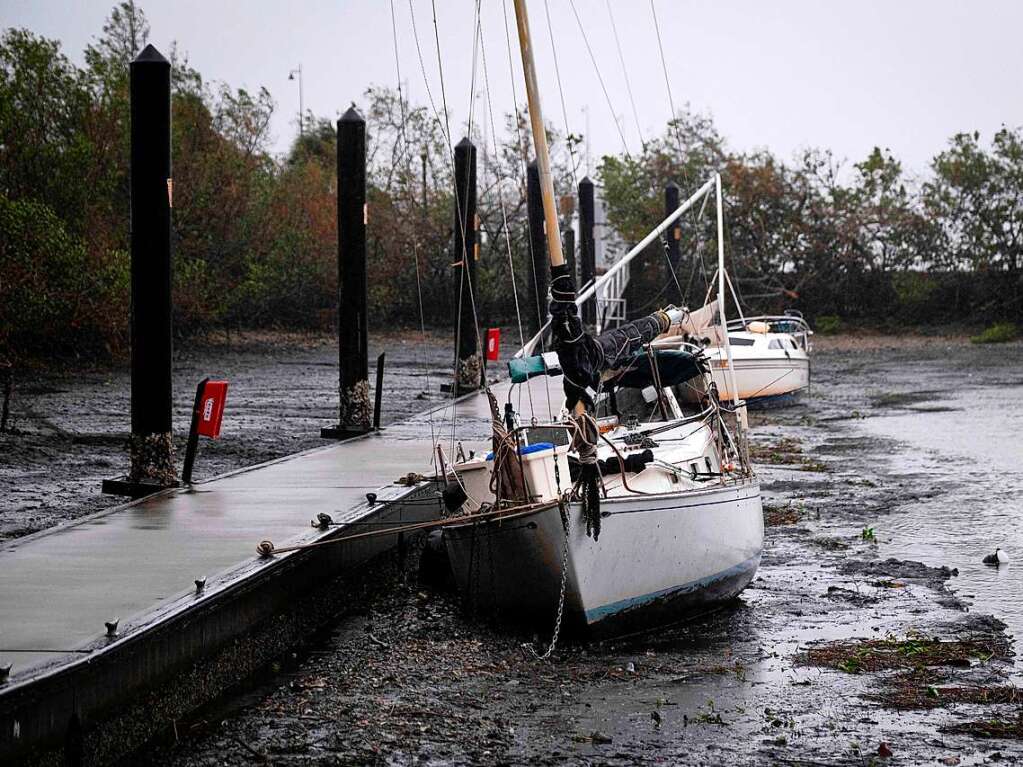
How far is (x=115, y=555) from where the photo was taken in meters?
9.82

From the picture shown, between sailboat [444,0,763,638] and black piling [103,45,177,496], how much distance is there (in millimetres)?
2974

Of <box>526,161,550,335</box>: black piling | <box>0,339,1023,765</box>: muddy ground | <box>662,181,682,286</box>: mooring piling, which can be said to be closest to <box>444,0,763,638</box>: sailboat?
<box>0,339,1023,765</box>: muddy ground

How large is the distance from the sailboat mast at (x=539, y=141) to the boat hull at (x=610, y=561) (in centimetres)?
211

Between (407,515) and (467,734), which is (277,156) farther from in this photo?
(467,734)

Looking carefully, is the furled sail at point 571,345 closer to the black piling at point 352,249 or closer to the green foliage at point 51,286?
the black piling at point 352,249

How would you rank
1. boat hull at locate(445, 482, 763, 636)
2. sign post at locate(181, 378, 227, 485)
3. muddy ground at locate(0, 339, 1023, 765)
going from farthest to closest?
1. sign post at locate(181, 378, 227, 485)
2. boat hull at locate(445, 482, 763, 636)
3. muddy ground at locate(0, 339, 1023, 765)

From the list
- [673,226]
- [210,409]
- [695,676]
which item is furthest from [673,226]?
[695,676]

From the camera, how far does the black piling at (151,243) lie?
488 inches

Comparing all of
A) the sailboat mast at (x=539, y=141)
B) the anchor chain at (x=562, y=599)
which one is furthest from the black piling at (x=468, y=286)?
the anchor chain at (x=562, y=599)

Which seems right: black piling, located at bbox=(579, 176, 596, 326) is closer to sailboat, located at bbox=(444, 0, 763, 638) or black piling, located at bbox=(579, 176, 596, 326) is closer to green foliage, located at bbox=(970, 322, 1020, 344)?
green foliage, located at bbox=(970, 322, 1020, 344)

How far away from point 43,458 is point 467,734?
A: 10439 mm

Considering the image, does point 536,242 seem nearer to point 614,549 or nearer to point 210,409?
point 210,409

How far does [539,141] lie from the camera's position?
36.9ft

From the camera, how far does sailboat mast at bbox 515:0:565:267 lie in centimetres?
1112
